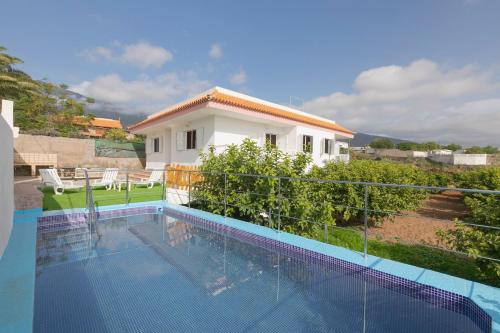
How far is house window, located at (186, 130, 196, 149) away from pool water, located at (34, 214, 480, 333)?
26.5 ft

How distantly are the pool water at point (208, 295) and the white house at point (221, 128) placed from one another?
16.2 feet

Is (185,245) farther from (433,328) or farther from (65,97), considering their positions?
(65,97)

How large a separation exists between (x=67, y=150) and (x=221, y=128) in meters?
12.6

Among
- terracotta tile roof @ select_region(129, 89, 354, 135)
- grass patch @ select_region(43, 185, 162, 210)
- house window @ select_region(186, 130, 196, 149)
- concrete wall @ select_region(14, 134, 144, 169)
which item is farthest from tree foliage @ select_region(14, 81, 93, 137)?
grass patch @ select_region(43, 185, 162, 210)

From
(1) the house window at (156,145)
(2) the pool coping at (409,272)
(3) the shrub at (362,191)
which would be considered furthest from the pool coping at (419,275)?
(1) the house window at (156,145)

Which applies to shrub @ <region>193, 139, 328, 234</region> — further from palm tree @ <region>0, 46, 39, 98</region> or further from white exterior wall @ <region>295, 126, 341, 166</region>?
palm tree @ <region>0, 46, 39, 98</region>

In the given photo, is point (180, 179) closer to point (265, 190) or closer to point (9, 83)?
point (265, 190)

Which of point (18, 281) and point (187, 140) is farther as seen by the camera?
point (187, 140)

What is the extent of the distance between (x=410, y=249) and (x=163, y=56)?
2489 centimetres

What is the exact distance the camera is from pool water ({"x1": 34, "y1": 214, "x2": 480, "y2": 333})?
8.66 ft

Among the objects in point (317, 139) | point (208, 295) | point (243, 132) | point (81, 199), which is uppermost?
point (317, 139)

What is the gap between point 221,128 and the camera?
11.4 m

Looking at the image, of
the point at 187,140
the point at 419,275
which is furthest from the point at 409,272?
the point at 187,140

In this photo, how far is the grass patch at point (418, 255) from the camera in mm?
5750
